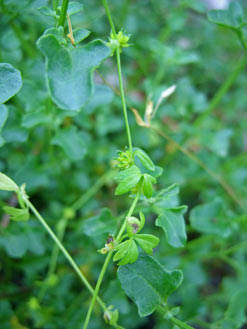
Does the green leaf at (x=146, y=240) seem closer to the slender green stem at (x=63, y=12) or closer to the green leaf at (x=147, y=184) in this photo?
the green leaf at (x=147, y=184)

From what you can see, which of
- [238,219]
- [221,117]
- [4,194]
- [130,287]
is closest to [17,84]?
[130,287]

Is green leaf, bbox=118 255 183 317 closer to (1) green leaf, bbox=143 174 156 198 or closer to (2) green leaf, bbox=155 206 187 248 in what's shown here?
(2) green leaf, bbox=155 206 187 248

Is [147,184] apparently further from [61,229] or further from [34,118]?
[61,229]

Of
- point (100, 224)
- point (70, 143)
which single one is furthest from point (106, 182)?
point (100, 224)

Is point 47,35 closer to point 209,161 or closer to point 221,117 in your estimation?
point 209,161

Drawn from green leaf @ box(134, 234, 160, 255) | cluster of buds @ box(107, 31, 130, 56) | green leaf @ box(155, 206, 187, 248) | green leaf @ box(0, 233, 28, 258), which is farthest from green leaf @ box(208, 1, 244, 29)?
green leaf @ box(0, 233, 28, 258)
